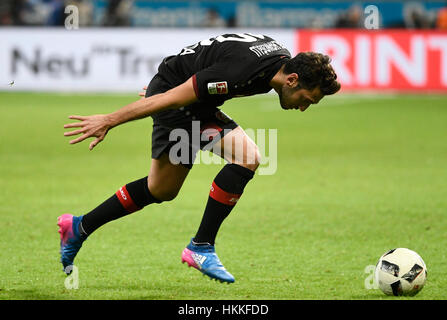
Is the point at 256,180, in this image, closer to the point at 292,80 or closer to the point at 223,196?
the point at 223,196

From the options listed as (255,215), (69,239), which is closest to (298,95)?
(69,239)

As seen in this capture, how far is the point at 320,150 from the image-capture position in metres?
12.9

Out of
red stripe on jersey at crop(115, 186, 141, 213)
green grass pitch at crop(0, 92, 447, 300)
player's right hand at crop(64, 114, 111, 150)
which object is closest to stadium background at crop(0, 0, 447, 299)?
green grass pitch at crop(0, 92, 447, 300)

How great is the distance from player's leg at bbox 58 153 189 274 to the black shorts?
0.30ft

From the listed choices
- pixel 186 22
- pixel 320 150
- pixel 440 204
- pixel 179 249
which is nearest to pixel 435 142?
pixel 320 150

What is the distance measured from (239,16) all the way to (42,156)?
57.5 feet

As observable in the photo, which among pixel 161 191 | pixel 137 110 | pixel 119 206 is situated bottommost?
pixel 119 206

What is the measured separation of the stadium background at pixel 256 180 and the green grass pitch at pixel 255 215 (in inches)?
1.0

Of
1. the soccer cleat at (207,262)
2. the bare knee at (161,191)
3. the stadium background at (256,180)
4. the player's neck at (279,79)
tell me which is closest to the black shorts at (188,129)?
the bare knee at (161,191)

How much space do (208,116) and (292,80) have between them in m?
0.68

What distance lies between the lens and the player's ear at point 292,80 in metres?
5.42

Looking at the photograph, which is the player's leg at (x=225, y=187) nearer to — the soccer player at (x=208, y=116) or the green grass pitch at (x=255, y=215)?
the soccer player at (x=208, y=116)

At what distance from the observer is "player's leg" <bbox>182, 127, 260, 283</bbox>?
5617 mm

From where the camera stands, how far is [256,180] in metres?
10.6
